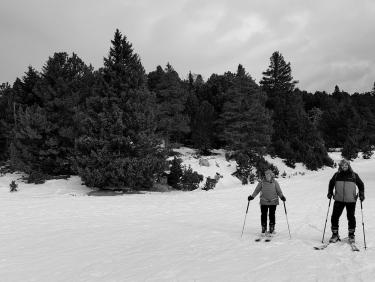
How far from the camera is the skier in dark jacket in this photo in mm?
8633

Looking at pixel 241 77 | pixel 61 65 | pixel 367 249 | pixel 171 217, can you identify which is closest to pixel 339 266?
pixel 367 249

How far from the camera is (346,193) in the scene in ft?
28.6

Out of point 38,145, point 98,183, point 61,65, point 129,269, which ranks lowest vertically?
point 129,269

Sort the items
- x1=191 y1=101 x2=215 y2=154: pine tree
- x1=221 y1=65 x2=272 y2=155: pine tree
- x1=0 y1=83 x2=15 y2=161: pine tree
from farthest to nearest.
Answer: x1=191 y1=101 x2=215 y2=154: pine tree → x1=0 y1=83 x2=15 y2=161: pine tree → x1=221 y1=65 x2=272 y2=155: pine tree

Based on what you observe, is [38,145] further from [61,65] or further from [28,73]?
[28,73]

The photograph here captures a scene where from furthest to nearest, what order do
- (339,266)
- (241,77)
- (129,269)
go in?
(241,77) → (129,269) → (339,266)

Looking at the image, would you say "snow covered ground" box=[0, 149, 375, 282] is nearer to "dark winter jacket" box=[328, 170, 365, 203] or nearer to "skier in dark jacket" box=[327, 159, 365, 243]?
"skier in dark jacket" box=[327, 159, 365, 243]

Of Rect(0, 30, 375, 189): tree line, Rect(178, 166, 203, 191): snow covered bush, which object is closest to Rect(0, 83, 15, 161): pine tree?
Rect(0, 30, 375, 189): tree line

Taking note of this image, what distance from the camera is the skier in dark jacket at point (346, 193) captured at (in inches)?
340

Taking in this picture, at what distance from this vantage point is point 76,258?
8.41 m

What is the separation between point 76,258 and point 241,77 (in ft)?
95.1

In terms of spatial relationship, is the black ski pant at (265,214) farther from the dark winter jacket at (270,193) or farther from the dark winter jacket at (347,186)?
the dark winter jacket at (347,186)

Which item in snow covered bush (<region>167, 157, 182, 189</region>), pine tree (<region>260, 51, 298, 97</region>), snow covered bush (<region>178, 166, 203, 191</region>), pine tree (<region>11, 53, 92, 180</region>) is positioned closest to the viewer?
snow covered bush (<region>178, 166, 203, 191</region>)

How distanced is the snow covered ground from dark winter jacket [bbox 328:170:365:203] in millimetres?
1160
